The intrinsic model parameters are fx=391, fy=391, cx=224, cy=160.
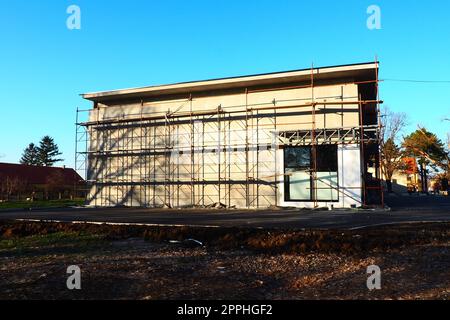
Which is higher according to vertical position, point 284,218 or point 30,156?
point 30,156

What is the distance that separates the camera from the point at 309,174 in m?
20.6

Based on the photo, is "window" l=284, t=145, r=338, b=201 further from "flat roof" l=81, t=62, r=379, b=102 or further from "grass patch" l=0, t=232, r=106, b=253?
"grass patch" l=0, t=232, r=106, b=253

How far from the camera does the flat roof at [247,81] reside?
19953mm

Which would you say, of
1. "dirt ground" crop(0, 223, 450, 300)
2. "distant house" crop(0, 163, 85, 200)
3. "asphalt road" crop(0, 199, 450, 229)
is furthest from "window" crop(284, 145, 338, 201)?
"distant house" crop(0, 163, 85, 200)

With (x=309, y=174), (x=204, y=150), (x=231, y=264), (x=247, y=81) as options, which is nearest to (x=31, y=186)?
(x=204, y=150)

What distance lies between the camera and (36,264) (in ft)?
24.6

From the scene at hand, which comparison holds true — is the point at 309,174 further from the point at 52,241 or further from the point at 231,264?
the point at 231,264

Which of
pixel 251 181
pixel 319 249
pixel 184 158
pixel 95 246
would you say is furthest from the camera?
pixel 184 158

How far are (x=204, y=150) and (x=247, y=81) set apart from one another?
4713 mm

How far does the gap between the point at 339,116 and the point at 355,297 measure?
16.4 meters

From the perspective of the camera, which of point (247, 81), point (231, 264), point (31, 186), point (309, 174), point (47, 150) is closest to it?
point (231, 264)

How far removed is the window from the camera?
20.2 metres
